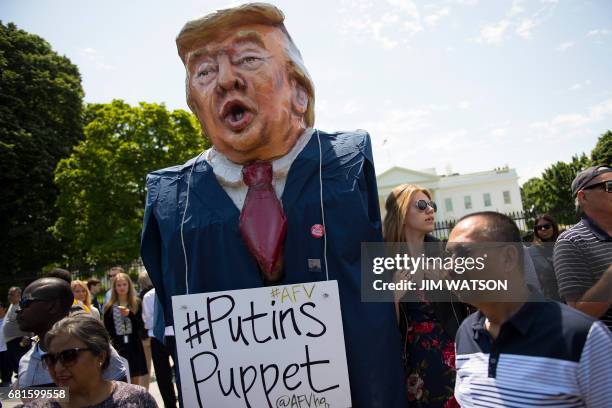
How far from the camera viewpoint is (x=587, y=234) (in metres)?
2.43

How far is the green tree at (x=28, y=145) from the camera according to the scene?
54.5 feet

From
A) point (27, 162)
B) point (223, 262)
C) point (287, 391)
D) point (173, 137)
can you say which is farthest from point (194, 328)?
point (27, 162)

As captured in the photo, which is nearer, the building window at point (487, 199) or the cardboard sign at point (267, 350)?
the cardboard sign at point (267, 350)

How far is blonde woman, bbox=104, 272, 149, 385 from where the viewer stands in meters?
5.17

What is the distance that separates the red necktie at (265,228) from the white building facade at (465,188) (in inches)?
1724

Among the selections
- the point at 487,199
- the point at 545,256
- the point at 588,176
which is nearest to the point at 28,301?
the point at 588,176

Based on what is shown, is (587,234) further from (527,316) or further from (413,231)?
(527,316)

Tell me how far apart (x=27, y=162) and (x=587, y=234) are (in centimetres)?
1882

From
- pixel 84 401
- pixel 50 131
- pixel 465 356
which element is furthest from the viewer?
pixel 50 131

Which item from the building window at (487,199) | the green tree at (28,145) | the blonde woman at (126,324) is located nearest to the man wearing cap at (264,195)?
the blonde woman at (126,324)

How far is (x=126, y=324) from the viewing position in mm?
5234

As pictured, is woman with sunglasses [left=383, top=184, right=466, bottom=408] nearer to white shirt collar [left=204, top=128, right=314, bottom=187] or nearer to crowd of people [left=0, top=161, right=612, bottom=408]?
crowd of people [left=0, top=161, right=612, bottom=408]

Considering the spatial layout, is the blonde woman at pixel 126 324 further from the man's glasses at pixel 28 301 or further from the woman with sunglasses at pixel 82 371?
the woman with sunglasses at pixel 82 371

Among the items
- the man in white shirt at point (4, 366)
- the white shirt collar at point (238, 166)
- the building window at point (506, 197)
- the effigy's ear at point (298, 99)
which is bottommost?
the man in white shirt at point (4, 366)
